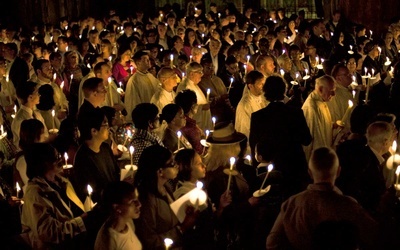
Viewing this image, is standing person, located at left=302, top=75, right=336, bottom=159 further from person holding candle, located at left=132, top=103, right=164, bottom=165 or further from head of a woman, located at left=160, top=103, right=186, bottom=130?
person holding candle, located at left=132, top=103, right=164, bottom=165

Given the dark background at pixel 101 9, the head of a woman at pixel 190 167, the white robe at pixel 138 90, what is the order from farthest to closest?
the dark background at pixel 101 9
the white robe at pixel 138 90
the head of a woman at pixel 190 167

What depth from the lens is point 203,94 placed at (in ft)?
30.5

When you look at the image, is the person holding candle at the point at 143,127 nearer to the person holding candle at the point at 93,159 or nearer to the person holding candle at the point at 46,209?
the person holding candle at the point at 93,159

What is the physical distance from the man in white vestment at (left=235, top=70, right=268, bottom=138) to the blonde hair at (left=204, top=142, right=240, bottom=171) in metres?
2.21

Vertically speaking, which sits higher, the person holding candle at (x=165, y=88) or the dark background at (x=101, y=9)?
the person holding candle at (x=165, y=88)

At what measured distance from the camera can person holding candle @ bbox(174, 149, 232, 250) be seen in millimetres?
5012

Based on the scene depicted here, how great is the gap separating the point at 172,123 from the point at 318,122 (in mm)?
1796

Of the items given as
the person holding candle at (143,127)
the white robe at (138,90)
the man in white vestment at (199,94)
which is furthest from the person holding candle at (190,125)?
the white robe at (138,90)

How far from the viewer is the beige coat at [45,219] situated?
4645 millimetres

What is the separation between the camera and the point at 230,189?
508 centimetres

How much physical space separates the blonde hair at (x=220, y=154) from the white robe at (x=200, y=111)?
3155 mm

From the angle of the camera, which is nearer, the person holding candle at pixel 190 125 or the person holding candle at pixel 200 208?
the person holding candle at pixel 200 208

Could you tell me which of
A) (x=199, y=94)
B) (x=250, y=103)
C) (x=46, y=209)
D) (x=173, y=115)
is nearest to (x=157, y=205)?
(x=46, y=209)

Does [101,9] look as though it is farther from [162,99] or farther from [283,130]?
[283,130]
